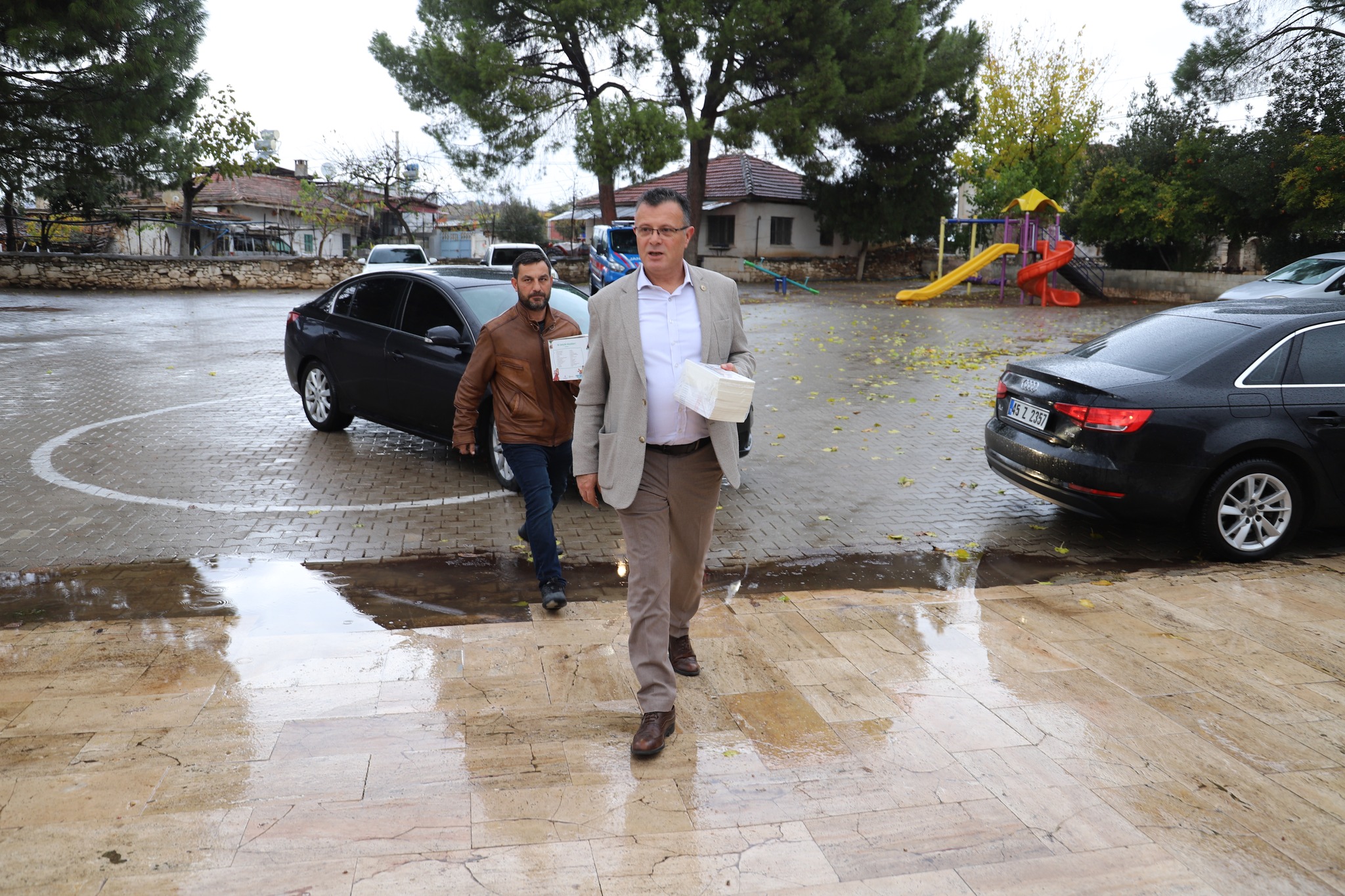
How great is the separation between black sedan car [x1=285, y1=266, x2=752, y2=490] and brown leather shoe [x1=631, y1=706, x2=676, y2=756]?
389 cm

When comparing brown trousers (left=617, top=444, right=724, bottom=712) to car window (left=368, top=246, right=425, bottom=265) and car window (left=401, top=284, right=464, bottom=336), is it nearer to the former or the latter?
car window (left=401, top=284, right=464, bottom=336)

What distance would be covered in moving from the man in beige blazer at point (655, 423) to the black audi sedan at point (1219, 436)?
3.23 metres

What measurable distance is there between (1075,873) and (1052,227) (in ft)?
94.0

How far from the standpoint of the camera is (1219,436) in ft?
19.4

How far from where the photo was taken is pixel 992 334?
1923 cm

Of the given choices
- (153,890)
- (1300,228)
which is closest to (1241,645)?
(153,890)

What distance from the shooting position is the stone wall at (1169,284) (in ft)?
87.0

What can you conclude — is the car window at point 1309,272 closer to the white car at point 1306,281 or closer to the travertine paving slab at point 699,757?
the white car at point 1306,281

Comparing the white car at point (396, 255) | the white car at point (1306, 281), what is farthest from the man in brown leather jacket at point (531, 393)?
the white car at point (396, 255)

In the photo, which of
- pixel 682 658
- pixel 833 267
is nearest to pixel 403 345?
pixel 682 658

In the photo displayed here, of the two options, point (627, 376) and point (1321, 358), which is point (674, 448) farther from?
point (1321, 358)

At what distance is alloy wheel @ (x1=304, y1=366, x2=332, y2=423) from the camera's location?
947cm

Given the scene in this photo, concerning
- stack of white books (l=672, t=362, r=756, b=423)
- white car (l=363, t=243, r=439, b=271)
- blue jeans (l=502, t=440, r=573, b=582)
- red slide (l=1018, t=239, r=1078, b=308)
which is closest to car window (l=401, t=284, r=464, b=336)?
blue jeans (l=502, t=440, r=573, b=582)

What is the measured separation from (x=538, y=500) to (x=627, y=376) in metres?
1.82
